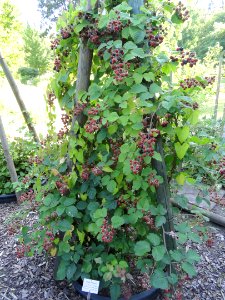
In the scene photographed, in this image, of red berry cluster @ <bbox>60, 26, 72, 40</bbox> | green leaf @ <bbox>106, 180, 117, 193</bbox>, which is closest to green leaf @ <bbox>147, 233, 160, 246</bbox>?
green leaf @ <bbox>106, 180, 117, 193</bbox>

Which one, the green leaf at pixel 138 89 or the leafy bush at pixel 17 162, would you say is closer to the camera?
the green leaf at pixel 138 89

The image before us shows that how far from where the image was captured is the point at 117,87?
1.18 m

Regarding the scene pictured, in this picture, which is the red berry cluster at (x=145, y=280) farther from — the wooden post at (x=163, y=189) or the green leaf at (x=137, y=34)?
the green leaf at (x=137, y=34)

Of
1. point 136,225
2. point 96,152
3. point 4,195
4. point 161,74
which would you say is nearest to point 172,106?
point 161,74

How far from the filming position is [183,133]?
1.12 meters

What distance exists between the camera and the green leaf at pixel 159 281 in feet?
4.07

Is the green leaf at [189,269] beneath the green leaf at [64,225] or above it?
beneath

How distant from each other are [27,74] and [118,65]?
76.7 ft

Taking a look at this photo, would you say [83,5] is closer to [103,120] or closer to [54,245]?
[103,120]

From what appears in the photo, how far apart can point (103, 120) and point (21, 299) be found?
120 centimetres

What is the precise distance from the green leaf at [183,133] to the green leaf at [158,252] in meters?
0.49

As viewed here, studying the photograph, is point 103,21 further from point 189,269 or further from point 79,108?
point 189,269

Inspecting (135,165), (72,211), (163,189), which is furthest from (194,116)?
(72,211)

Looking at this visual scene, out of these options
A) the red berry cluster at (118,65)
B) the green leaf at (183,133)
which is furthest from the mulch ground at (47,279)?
the red berry cluster at (118,65)
